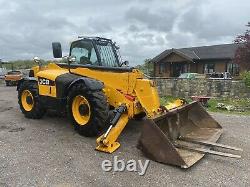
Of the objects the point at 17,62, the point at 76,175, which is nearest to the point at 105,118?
the point at 76,175

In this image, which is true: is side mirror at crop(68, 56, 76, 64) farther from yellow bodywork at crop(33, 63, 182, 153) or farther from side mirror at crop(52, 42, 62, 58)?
yellow bodywork at crop(33, 63, 182, 153)

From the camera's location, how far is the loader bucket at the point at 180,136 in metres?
5.37

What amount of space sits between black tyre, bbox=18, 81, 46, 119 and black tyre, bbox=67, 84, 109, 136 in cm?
171

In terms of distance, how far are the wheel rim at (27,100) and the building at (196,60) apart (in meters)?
26.5

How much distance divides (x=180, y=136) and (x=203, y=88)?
9.38m

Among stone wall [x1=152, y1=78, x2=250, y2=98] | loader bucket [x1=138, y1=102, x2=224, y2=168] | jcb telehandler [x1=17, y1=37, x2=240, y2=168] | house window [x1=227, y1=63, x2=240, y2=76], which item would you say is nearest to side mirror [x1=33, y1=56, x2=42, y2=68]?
jcb telehandler [x1=17, y1=37, x2=240, y2=168]

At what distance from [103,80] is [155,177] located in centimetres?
283

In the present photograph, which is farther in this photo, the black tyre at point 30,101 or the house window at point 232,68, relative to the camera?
the house window at point 232,68

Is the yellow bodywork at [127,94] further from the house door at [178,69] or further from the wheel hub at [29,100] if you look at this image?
the house door at [178,69]

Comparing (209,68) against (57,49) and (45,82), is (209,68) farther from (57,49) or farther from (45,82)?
(45,82)

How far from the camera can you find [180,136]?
6.69 meters

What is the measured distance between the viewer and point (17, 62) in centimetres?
5581

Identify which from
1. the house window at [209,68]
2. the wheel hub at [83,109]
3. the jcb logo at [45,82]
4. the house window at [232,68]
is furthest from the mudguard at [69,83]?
the house window at [209,68]

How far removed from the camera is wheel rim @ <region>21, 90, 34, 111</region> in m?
8.59
